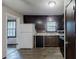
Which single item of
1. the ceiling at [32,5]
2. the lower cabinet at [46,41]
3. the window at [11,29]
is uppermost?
the ceiling at [32,5]

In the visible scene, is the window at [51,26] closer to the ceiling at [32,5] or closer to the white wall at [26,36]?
the white wall at [26,36]

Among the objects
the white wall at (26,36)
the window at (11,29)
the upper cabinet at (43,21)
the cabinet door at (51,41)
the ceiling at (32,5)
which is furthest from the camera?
the window at (11,29)

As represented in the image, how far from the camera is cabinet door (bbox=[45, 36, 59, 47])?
34.0 ft

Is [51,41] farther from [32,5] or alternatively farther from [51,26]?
[32,5]

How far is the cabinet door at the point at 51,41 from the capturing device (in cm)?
1036

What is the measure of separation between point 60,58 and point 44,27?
5.25 meters

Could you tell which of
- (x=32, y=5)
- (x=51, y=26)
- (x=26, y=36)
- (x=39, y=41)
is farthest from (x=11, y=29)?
(x=32, y=5)

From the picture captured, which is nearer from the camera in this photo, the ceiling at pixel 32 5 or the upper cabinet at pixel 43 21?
the ceiling at pixel 32 5

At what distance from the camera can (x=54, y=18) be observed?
11172 millimetres

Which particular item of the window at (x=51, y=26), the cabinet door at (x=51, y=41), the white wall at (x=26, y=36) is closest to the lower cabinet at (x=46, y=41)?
the cabinet door at (x=51, y=41)

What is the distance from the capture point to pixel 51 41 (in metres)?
10.4

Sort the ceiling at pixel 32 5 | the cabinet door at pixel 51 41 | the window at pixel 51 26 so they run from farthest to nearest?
the window at pixel 51 26, the cabinet door at pixel 51 41, the ceiling at pixel 32 5

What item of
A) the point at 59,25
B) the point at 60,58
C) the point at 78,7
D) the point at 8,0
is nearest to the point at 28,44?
the point at 59,25

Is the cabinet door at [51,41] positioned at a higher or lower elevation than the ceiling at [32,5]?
lower
